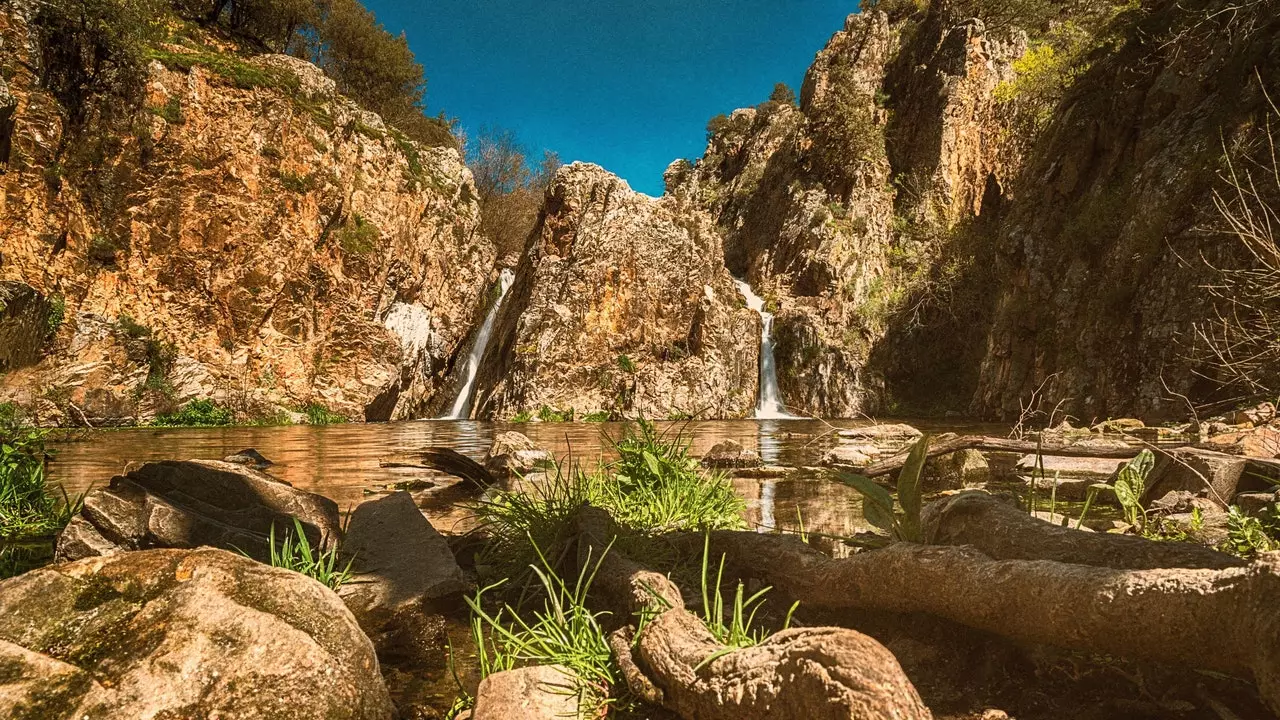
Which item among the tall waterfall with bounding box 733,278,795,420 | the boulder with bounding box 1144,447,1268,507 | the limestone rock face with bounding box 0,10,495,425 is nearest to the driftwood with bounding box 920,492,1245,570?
the boulder with bounding box 1144,447,1268,507

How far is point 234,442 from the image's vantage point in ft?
41.9

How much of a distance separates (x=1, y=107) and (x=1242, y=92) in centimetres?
2856

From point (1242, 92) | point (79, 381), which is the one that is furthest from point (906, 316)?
point (79, 381)

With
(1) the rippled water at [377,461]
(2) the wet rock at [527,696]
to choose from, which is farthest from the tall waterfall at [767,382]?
(2) the wet rock at [527,696]

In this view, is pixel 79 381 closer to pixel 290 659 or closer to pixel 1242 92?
pixel 290 659

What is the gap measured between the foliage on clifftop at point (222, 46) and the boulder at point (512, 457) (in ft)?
64.5

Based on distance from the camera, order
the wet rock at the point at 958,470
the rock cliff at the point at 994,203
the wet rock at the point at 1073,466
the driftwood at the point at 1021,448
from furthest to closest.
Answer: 1. the rock cliff at the point at 994,203
2. the wet rock at the point at 958,470
3. the wet rock at the point at 1073,466
4. the driftwood at the point at 1021,448

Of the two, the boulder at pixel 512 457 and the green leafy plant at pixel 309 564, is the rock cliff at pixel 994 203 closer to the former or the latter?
the green leafy plant at pixel 309 564

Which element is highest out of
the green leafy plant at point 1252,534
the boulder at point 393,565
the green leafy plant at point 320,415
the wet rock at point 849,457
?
the green leafy plant at point 1252,534

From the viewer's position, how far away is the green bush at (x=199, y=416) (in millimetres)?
18078

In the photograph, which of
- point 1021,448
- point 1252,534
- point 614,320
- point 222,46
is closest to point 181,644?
point 1021,448

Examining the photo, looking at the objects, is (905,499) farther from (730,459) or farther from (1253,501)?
(730,459)

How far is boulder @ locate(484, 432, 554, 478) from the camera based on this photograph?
24.3ft

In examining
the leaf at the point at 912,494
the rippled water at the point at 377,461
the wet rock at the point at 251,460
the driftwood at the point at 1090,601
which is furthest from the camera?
the wet rock at the point at 251,460
